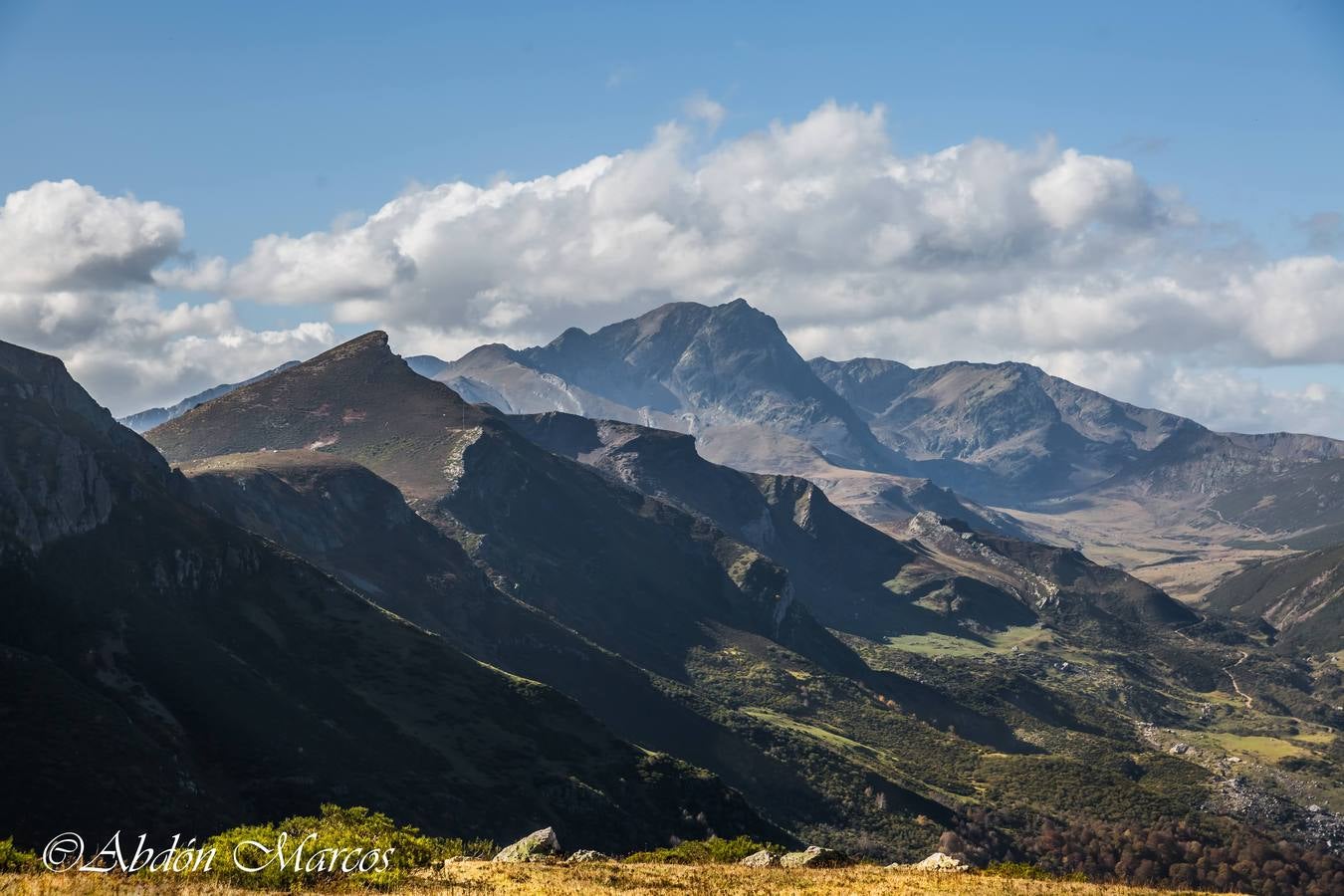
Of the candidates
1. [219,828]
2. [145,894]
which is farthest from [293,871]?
[219,828]

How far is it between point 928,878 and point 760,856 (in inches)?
696

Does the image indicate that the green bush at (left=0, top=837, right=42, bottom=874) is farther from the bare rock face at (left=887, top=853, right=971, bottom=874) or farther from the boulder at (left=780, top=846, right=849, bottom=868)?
the bare rock face at (left=887, top=853, right=971, bottom=874)

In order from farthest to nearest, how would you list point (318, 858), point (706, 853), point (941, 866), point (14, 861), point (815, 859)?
point (706, 853) < point (941, 866) < point (815, 859) < point (318, 858) < point (14, 861)

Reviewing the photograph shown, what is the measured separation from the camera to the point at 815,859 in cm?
9400

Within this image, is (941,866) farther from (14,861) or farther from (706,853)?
(14,861)

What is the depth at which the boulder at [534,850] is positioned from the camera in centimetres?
9138

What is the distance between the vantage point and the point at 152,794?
145 m

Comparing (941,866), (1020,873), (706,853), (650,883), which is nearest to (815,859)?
(941,866)

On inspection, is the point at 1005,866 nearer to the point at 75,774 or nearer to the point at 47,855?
the point at 47,855

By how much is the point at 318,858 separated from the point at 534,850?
20017 millimetres

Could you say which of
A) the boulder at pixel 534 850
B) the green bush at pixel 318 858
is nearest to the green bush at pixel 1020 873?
the boulder at pixel 534 850

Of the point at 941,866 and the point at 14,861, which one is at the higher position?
the point at 14,861

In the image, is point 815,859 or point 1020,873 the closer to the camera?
point 815,859

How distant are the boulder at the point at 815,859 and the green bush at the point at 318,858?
28.3m
